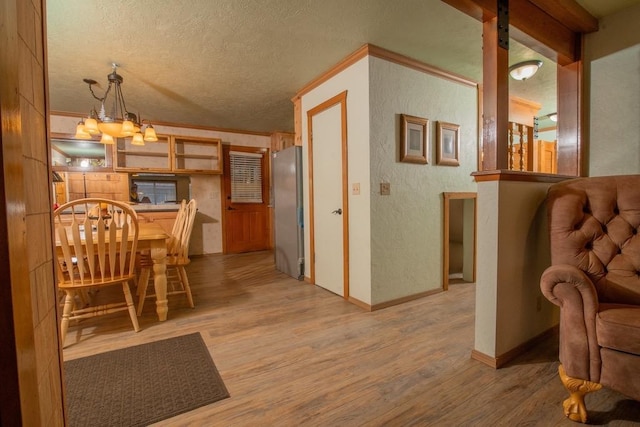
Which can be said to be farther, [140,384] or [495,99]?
[495,99]

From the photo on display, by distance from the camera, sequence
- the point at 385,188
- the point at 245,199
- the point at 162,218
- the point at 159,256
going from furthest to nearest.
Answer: the point at 245,199 < the point at 162,218 < the point at 385,188 < the point at 159,256

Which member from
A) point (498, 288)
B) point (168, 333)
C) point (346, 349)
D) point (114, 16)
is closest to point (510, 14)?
point (498, 288)

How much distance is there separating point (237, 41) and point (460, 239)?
3.44 metres

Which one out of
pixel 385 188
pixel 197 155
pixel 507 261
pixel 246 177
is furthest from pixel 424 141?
pixel 197 155

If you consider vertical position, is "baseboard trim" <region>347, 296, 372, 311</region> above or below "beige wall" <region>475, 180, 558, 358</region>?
below

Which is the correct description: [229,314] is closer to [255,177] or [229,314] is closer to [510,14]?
[510,14]

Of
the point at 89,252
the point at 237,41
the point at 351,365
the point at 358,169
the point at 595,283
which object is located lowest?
the point at 351,365

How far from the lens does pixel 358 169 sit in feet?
8.64

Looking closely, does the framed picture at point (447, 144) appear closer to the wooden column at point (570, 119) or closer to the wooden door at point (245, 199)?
the wooden column at point (570, 119)

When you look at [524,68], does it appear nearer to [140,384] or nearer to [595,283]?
[595,283]

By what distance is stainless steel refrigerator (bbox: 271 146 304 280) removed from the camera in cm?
354

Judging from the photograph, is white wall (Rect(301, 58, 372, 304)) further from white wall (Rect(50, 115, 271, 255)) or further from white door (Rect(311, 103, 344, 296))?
white wall (Rect(50, 115, 271, 255))

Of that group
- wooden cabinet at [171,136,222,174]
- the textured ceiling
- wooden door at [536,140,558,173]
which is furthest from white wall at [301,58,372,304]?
wooden door at [536,140,558,173]

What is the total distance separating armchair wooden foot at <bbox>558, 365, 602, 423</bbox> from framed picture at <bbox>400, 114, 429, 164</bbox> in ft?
6.34
